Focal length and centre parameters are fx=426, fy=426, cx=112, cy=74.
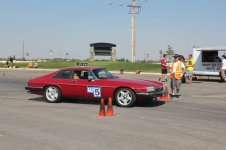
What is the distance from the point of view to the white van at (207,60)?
87.6 ft

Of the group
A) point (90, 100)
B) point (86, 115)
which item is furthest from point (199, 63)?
point (86, 115)

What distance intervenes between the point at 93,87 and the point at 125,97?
114 cm

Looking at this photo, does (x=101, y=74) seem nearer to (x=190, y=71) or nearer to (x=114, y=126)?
(x=114, y=126)

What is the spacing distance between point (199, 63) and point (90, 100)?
1428 centimetres

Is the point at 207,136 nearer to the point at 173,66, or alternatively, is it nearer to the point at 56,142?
the point at 56,142

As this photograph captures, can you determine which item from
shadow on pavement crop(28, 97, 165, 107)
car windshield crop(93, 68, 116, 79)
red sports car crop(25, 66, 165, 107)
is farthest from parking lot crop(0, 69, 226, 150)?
car windshield crop(93, 68, 116, 79)

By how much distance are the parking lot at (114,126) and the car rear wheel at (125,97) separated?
31 cm

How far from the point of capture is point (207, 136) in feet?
27.0

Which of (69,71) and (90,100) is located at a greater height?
(69,71)

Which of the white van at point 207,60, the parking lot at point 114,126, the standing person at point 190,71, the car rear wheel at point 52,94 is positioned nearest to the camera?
the parking lot at point 114,126

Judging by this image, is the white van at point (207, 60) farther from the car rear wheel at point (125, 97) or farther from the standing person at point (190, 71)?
the car rear wheel at point (125, 97)

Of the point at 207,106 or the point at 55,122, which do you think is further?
the point at 207,106

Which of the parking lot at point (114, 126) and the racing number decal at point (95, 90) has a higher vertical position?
the racing number decal at point (95, 90)

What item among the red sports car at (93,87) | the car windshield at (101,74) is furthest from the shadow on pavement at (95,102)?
the car windshield at (101,74)
